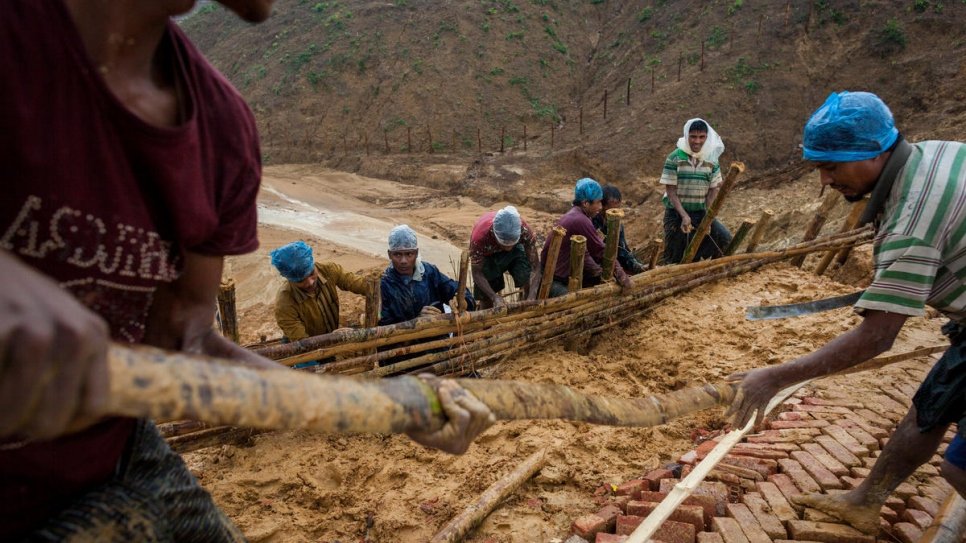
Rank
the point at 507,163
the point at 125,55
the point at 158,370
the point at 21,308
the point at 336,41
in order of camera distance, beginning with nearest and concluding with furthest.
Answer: the point at 21,308, the point at 158,370, the point at 125,55, the point at 507,163, the point at 336,41

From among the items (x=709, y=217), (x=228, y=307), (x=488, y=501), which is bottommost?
(x=488, y=501)

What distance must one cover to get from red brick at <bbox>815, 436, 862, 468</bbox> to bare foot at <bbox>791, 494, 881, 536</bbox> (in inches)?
15.7

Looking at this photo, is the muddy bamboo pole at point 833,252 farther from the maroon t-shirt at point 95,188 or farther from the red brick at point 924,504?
the maroon t-shirt at point 95,188

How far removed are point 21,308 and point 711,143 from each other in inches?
252

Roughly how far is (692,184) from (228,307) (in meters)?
4.89

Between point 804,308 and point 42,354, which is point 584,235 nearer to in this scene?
point 804,308

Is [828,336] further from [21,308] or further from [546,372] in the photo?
[21,308]

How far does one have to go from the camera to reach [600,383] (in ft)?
14.4

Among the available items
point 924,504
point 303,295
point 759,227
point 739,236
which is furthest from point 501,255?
point 924,504

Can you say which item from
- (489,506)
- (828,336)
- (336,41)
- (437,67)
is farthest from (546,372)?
(336,41)

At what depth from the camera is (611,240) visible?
4.70 meters

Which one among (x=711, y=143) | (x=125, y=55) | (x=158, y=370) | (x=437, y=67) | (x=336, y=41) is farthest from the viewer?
(x=336, y=41)

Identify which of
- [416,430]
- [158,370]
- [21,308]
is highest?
[21,308]

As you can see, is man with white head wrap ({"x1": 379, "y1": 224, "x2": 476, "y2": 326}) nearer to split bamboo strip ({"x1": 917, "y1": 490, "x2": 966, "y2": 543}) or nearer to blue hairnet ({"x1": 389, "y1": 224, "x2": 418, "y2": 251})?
blue hairnet ({"x1": 389, "y1": 224, "x2": 418, "y2": 251})
